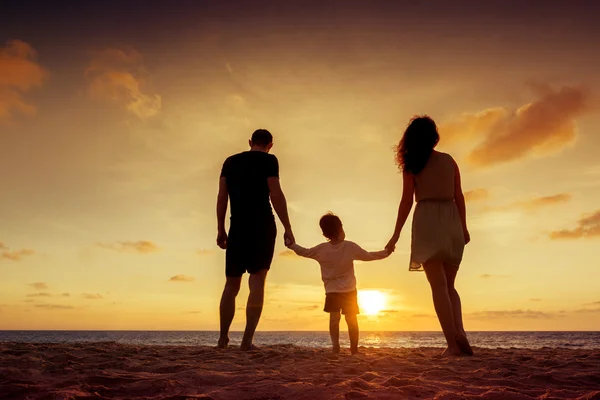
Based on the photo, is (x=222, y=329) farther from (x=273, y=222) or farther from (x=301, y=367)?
(x=301, y=367)

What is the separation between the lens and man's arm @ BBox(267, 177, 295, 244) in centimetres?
646

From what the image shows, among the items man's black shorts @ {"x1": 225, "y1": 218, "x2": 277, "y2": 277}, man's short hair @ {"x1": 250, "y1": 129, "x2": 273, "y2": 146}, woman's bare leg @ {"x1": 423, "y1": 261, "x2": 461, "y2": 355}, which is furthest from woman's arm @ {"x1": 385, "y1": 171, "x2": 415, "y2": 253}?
man's short hair @ {"x1": 250, "y1": 129, "x2": 273, "y2": 146}

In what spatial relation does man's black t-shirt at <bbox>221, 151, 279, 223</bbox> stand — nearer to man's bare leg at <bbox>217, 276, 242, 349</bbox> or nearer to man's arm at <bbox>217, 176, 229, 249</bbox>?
man's arm at <bbox>217, 176, 229, 249</bbox>

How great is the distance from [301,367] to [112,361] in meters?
1.86

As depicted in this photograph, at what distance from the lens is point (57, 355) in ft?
16.5

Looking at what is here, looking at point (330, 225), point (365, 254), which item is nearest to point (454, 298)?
point (365, 254)

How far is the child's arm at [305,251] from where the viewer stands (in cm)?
646

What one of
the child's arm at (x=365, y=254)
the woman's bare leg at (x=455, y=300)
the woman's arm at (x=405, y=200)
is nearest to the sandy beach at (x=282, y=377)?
the woman's bare leg at (x=455, y=300)

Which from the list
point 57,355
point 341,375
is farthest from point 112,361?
point 341,375

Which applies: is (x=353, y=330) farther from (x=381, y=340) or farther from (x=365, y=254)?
(x=381, y=340)

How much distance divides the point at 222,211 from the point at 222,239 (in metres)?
0.40

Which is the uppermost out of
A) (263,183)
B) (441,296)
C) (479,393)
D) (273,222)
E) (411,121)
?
(411,121)

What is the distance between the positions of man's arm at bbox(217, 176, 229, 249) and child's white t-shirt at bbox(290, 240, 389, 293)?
117 centimetres

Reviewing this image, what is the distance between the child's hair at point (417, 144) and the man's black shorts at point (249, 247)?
6.26ft
